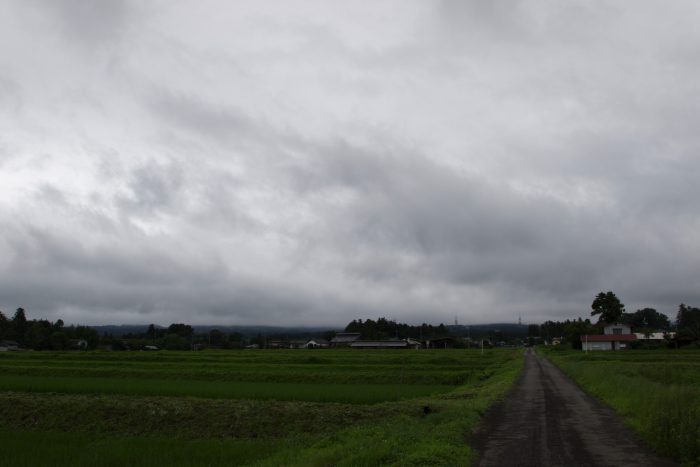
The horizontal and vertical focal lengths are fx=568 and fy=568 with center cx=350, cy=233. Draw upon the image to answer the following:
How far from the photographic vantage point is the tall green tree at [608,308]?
13550cm

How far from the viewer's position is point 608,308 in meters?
136

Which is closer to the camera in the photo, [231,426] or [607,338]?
[231,426]

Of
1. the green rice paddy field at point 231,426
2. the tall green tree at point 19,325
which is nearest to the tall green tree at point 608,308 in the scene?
the green rice paddy field at point 231,426

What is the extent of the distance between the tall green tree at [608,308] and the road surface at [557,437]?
121 m

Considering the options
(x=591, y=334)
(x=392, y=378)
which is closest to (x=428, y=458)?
(x=392, y=378)

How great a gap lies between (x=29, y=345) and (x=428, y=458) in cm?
14427

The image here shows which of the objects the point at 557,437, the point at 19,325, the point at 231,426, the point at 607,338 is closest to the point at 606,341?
the point at 607,338

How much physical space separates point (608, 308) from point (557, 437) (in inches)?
5205

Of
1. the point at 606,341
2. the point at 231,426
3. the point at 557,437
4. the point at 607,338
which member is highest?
the point at 607,338

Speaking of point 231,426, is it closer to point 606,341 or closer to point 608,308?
point 606,341

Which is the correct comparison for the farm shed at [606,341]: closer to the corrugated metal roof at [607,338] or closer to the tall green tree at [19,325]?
the corrugated metal roof at [607,338]

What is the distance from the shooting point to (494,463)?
1336cm

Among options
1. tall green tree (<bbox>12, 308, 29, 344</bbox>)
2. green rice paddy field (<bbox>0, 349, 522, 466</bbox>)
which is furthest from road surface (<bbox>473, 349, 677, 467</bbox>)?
tall green tree (<bbox>12, 308, 29, 344</bbox>)

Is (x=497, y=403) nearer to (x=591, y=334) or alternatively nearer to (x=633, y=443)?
(x=633, y=443)
